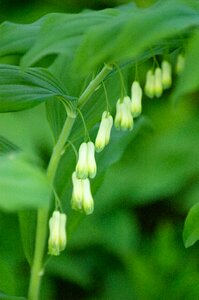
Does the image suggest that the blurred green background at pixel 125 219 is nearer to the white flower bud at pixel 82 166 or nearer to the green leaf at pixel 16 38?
the white flower bud at pixel 82 166

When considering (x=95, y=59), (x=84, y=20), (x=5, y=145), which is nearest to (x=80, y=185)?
(x=5, y=145)

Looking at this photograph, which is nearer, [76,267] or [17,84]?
[17,84]

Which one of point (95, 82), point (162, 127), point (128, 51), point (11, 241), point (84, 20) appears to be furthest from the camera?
point (162, 127)

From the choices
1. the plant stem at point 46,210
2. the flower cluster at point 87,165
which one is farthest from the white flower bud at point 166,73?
the plant stem at point 46,210

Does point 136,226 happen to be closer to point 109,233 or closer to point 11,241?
point 109,233

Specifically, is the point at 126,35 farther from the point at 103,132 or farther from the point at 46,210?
the point at 46,210

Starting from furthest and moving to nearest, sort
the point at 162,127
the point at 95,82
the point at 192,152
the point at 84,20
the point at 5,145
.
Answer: the point at 162,127 → the point at 192,152 → the point at 5,145 → the point at 95,82 → the point at 84,20

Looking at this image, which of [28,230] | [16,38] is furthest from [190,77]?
[28,230]
